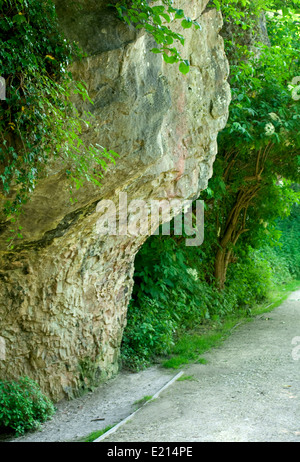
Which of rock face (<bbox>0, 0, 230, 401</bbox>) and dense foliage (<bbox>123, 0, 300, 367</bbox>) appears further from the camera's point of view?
dense foliage (<bbox>123, 0, 300, 367</bbox>)

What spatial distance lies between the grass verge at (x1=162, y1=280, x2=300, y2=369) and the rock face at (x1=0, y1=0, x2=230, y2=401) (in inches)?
46.3

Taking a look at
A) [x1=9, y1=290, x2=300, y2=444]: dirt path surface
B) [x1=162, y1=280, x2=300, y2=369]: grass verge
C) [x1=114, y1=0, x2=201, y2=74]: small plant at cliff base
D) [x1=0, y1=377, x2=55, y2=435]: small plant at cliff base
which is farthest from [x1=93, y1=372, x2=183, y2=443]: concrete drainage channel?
[x1=114, y1=0, x2=201, y2=74]: small plant at cliff base

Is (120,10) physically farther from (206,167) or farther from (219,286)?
(219,286)

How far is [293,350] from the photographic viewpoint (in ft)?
25.6

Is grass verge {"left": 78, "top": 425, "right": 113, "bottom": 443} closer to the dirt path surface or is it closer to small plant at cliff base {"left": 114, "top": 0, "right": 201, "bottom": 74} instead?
the dirt path surface

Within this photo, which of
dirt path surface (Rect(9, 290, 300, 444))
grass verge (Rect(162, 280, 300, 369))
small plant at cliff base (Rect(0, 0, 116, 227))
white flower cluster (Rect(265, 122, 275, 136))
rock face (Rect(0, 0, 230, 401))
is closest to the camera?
small plant at cliff base (Rect(0, 0, 116, 227))

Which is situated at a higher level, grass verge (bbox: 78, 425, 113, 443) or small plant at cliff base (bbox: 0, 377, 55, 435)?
small plant at cliff base (bbox: 0, 377, 55, 435)

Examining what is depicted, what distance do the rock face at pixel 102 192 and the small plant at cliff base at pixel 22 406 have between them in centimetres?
18

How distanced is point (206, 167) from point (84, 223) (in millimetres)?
2378

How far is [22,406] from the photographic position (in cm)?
491

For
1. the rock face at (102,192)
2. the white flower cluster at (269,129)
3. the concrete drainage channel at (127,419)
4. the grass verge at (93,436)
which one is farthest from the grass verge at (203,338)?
the white flower cluster at (269,129)

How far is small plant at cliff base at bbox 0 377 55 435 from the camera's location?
4844 mm

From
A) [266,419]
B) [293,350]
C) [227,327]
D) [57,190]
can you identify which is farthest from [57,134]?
[227,327]

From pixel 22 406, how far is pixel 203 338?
167 inches
